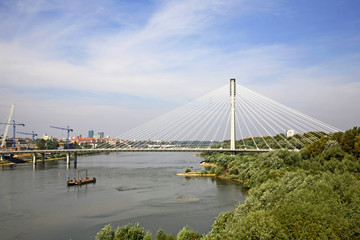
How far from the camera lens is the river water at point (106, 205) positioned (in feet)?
33.6

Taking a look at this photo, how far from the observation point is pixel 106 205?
530 inches

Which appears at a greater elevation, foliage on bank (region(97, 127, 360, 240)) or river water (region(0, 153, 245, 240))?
foliage on bank (region(97, 127, 360, 240))

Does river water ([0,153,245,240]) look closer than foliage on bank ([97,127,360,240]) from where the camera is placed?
No

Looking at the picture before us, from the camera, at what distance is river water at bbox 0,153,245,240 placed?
10.2 meters

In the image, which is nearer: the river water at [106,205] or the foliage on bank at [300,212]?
the foliage on bank at [300,212]

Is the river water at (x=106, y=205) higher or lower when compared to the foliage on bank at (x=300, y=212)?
lower

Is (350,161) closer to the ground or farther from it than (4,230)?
farther from it

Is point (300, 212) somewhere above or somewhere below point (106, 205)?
above

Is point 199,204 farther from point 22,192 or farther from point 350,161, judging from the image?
point 22,192

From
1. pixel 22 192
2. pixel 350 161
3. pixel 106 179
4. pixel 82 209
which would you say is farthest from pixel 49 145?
pixel 350 161

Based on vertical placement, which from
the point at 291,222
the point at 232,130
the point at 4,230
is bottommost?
the point at 4,230

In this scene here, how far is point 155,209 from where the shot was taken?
41.3ft

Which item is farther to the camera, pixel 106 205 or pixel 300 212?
pixel 106 205

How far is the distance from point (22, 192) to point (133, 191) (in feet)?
19.1
